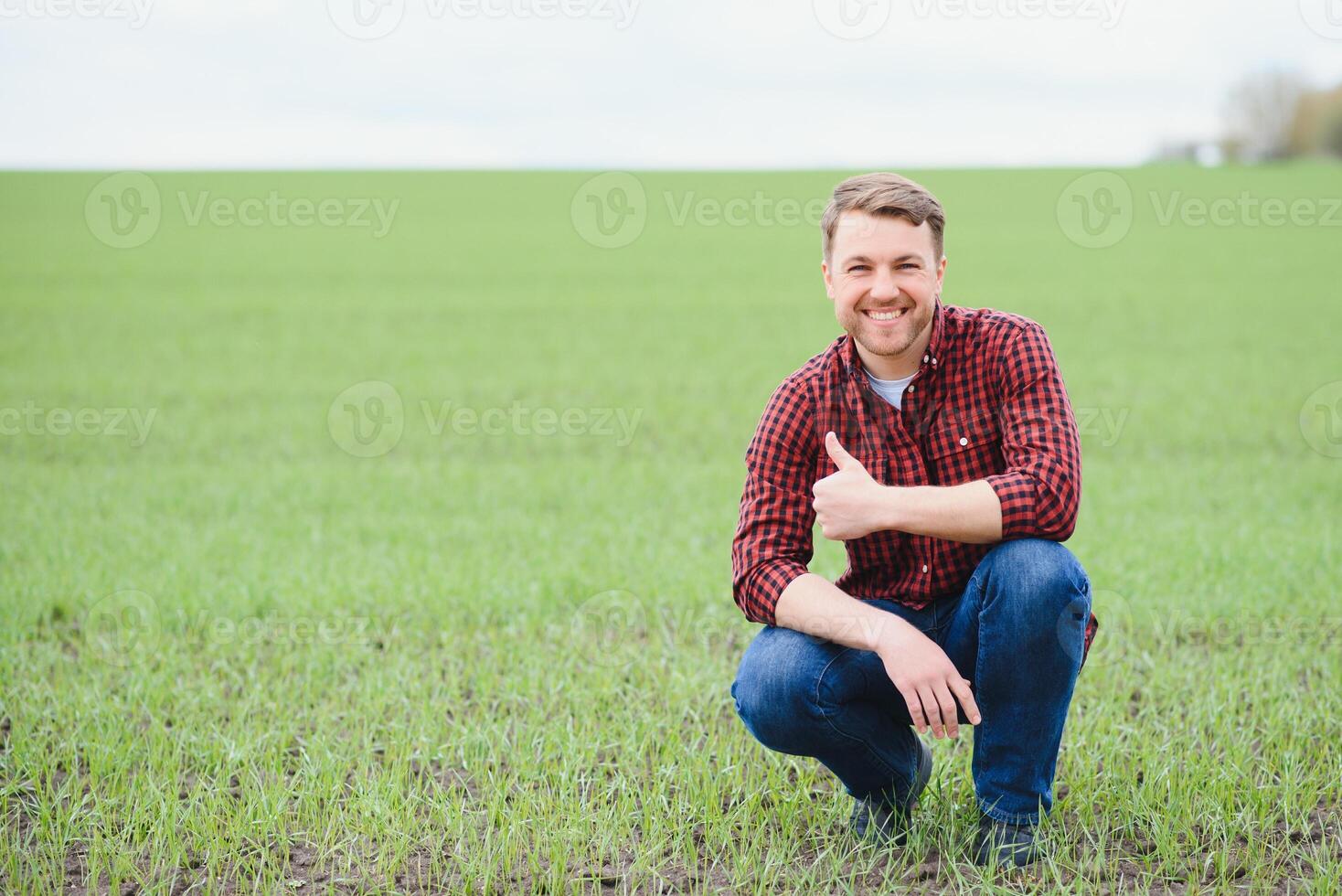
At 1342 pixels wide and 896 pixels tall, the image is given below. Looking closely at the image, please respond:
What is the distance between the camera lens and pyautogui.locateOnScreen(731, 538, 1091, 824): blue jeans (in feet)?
10.2

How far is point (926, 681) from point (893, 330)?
3.22ft

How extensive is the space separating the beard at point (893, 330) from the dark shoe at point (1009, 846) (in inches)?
53.2

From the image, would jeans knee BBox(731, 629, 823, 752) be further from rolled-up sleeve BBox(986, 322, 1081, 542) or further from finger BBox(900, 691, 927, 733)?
rolled-up sleeve BBox(986, 322, 1081, 542)

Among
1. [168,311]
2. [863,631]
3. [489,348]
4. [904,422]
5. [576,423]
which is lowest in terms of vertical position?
[863,631]

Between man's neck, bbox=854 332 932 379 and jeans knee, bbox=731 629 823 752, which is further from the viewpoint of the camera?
man's neck, bbox=854 332 932 379

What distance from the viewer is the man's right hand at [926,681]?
10.1ft

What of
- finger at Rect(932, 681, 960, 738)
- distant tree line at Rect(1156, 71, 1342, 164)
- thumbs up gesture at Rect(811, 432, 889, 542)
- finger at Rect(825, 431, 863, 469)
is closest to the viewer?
finger at Rect(932, 681, 960, 738)

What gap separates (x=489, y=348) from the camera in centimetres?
1520

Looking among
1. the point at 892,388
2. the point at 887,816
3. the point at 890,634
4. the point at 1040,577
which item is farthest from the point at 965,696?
the point at 892,388

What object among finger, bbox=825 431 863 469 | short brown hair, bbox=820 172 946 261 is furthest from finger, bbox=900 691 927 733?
short brown hair, bbox=820 172 946 261

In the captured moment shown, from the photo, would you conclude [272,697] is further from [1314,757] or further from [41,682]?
[1314,757]

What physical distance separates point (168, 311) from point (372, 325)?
338 centimetres

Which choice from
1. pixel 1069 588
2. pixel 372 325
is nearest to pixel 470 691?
pixel 1069 588

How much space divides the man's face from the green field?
1409mm
